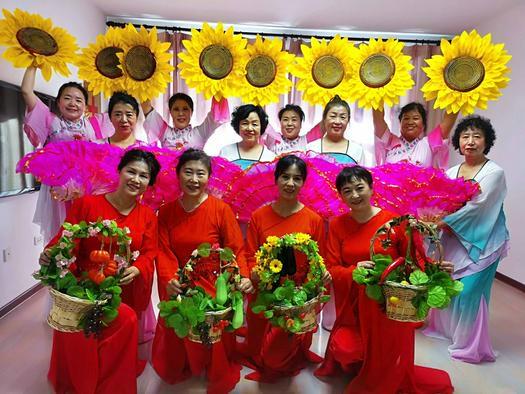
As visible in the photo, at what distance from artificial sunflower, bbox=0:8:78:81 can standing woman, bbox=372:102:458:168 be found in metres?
2.37

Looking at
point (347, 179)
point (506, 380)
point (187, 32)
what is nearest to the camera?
point (347, 179)

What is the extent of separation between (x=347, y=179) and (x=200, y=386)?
1.40 m

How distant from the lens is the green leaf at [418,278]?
66.6 inches

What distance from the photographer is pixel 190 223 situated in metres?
2.09

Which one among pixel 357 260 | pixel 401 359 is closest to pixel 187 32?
pixel 357 260

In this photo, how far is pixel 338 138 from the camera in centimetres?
298

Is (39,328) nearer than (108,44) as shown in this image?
Result: No

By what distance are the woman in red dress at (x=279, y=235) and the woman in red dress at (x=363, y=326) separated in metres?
0.16

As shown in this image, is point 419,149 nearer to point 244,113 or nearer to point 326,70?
point 326,70

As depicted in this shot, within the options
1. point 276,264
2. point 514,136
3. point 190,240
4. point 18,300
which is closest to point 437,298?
point 276,264

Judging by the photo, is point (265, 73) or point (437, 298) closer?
point (437, 298)

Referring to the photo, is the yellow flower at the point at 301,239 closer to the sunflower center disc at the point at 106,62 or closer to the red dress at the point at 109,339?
the red dress at the point at 109,339

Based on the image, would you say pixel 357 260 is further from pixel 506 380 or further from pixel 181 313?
pixel 506 380

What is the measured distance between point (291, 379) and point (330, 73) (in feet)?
6.69
